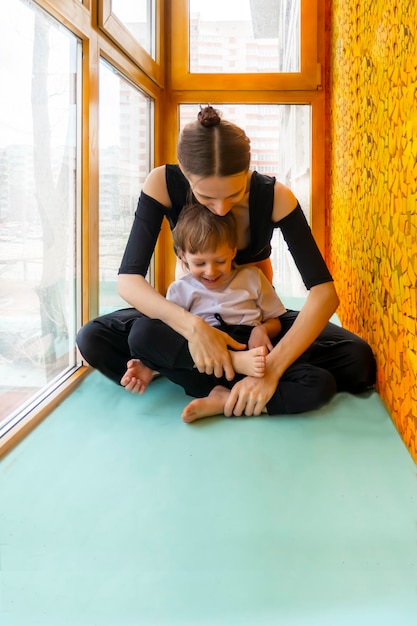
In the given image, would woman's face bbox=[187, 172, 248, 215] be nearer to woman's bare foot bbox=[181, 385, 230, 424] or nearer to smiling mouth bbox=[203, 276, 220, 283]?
smiling mouth bbox=[203, 276, 220, 283]

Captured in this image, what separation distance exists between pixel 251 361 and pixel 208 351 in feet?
0.33

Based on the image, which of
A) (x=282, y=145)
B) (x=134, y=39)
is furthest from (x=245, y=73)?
(x=134, y=39)

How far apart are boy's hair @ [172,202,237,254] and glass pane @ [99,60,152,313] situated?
0.57 meters

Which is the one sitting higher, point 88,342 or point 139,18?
Result: point 139,18

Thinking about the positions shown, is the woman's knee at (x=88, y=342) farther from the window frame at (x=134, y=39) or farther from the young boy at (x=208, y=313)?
the window frame at (x=134, y=39)

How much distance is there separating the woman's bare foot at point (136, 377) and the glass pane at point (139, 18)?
1.25 metres

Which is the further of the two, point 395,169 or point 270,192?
point 270,192

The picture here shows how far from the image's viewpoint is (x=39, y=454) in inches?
43.2

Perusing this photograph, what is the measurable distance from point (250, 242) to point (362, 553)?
A: 90 cm

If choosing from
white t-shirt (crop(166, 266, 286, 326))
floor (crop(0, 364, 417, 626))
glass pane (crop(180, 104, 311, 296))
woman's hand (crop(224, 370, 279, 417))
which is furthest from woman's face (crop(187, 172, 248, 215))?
glass pane (crop(180, 104, 311, 296))

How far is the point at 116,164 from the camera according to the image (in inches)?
80.7

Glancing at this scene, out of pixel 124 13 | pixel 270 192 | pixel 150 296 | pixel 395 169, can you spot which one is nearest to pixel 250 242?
pixel 270 192

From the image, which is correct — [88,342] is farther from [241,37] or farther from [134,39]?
[241,37]

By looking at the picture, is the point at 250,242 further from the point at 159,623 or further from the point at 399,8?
the point at 159,623
